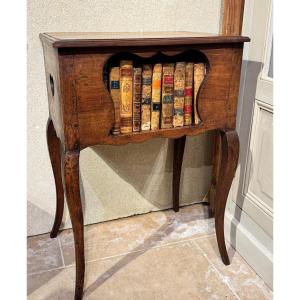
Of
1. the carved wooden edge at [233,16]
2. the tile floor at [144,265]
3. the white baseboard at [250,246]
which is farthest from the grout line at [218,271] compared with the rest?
the carved wooden edge at [233,16]

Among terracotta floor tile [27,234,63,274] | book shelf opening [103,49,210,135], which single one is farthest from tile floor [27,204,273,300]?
book shelf opening [103,49,210,135]

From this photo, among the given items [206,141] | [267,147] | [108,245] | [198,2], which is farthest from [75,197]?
[198,2]

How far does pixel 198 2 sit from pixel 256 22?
29 centimetres

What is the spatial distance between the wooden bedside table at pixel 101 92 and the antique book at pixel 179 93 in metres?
0.03

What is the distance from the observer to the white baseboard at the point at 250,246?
1309 millimetres

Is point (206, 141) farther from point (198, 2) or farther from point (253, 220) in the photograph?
point (198, 2)

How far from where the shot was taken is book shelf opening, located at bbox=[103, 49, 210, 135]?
1042mm

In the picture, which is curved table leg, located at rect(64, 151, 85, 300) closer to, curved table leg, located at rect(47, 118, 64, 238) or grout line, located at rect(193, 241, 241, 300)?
curved table leg, located at rect(47, 118, 64, 238)

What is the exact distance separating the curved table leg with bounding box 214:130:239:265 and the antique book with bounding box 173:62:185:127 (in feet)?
0.62

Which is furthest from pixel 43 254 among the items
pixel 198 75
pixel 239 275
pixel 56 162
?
pixel 198 75

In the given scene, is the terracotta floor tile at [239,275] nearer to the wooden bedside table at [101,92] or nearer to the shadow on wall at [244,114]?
the shadow on wall at [244,114]

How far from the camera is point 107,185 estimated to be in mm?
1610

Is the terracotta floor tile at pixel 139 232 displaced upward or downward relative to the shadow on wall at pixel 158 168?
downward

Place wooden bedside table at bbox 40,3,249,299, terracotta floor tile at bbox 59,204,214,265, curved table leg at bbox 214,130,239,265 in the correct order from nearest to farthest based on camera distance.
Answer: wooden bedside table at bbox 40,3,249,299 → curved table leg at bbox 214,130,239,265 → terracotta floor tile at bbox 59,204,214,265
